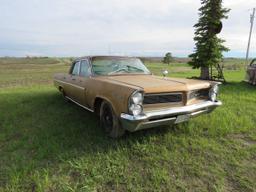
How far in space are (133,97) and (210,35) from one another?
1149 centimetres

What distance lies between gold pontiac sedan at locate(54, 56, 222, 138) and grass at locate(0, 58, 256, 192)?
1.51 feet

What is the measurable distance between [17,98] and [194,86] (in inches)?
252

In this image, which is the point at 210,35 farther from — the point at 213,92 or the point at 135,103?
the point at 135,103

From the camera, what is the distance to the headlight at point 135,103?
2869 millimetres

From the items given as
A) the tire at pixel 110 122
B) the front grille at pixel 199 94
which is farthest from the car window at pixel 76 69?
the front grille at pixel 199 94

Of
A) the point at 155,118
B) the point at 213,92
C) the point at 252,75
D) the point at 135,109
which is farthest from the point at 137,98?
the point at 252,75

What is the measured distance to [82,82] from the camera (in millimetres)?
4465

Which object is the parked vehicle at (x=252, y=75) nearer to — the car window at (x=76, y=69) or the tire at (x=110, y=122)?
the car window at (x=76, y=69)

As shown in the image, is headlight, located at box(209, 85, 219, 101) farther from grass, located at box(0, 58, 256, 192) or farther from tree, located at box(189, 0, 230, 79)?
tree, located at box(189, 0, 230, 79)

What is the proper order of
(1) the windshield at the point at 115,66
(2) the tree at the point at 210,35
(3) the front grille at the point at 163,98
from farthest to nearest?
1. (2) the tree at the point at 210,35
2. (1) the windshield at the point at 115,66
3. (3) the front grille at the point at 163,98

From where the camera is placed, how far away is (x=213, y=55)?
12211mm

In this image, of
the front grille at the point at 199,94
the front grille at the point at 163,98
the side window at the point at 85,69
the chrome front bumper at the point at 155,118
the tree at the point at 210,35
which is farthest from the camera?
the tree at the point at 210,35

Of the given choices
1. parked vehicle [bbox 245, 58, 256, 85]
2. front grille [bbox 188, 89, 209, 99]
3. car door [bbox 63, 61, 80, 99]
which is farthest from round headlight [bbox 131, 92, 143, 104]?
parked vehicle [bbox 245, 58, 256, 85]

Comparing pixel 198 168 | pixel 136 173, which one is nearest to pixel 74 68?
pixel 136 173
